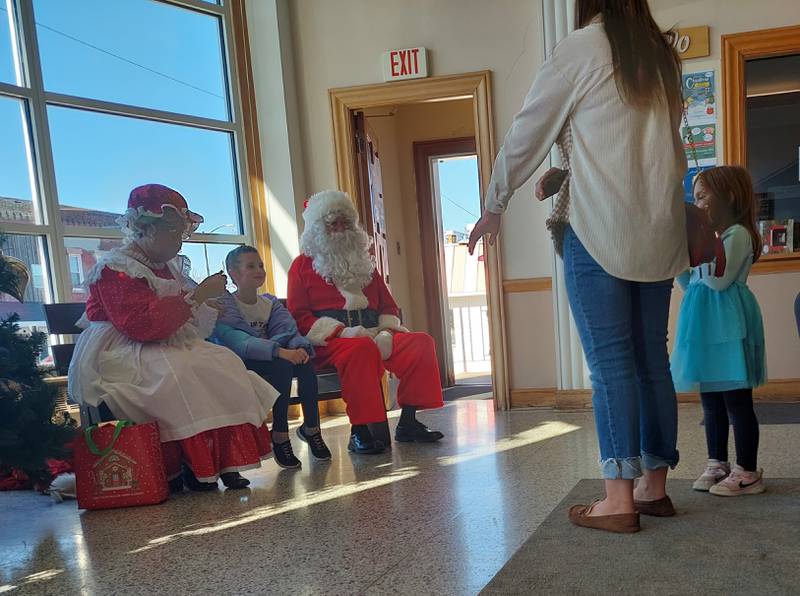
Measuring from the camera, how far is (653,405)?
1722 millimetres

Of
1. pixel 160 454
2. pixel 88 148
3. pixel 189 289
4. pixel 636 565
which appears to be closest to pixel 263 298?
pixel 189 289

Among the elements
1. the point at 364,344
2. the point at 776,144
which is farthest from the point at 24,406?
the point at 776,144

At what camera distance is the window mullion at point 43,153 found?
3.23 m

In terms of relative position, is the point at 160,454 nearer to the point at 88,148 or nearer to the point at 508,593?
the point at 508,593

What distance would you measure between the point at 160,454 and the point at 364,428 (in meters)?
0.90

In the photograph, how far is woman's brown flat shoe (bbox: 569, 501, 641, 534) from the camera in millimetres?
1642

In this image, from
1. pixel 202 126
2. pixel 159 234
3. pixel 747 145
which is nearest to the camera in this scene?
pixel 159 234

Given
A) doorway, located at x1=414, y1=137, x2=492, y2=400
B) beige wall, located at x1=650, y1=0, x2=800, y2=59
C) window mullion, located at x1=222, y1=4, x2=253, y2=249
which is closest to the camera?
beige wall, located at x1=650, y1=0, x2=800, y2=59

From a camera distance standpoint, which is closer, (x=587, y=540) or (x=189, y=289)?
(x=587, y=540)


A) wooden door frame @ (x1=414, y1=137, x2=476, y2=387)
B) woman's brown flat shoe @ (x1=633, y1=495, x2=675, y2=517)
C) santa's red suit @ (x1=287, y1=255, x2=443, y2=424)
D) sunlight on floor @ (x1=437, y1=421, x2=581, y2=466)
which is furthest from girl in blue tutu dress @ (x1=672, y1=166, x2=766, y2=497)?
wooden door frame @ (x1=414, y1=137, x2=476, y2=387)

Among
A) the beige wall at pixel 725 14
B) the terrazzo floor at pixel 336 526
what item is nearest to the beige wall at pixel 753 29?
the beige wall at pixel 725 14

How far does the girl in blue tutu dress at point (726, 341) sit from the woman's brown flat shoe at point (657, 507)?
0.86 ft

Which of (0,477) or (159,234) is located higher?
(159,234)

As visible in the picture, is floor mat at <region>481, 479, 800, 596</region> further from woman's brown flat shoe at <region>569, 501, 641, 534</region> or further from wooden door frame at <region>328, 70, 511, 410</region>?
wooden door frame at <region>328, 70, 511, 410</region>
